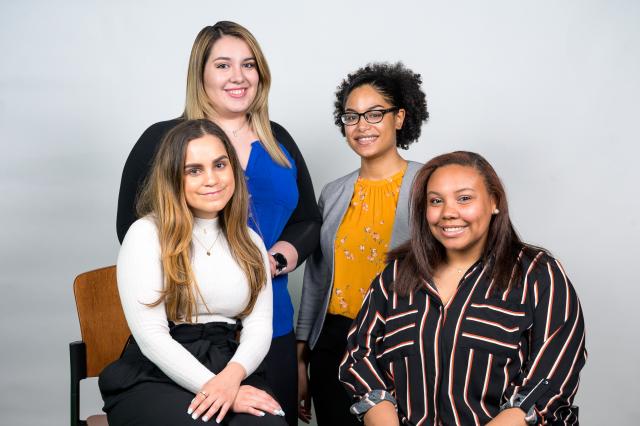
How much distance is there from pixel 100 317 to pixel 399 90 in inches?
55.2

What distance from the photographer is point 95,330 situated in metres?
2.52

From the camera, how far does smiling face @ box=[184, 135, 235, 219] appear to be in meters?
2.23

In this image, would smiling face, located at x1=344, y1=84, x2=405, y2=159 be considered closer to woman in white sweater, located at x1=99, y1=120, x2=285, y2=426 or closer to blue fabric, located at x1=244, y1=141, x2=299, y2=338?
blue fabric, located at x1=244, y1=141, x2=299, y2=338

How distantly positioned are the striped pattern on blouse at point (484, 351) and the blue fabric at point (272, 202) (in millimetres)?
472

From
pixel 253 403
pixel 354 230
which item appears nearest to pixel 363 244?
pixel 354 230

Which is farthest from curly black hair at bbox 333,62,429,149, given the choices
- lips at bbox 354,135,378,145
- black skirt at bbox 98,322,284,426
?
black skirt at bbox 98,322,284,426

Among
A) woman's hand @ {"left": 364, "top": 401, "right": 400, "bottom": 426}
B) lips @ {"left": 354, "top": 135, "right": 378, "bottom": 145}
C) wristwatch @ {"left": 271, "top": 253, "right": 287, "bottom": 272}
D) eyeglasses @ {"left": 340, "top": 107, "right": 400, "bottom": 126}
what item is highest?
eyeglasses @ {"left": 340, "top": 107, "right": 400, "bottom": 126}

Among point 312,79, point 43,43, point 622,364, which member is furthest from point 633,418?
point 43,43

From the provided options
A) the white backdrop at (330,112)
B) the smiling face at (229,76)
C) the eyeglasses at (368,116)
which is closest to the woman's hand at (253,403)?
the smiling face at (229,76)

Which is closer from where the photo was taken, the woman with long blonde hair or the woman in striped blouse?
the woman in striped blouse

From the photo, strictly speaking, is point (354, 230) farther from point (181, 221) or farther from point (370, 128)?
point (181, 221)

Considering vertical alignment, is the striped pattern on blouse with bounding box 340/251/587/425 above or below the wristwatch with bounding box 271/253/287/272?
below

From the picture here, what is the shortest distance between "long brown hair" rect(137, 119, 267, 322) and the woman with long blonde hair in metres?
0.26

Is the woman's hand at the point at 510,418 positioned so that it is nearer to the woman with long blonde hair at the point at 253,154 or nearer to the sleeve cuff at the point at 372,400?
the sleeve cuff at the point at 372,400
